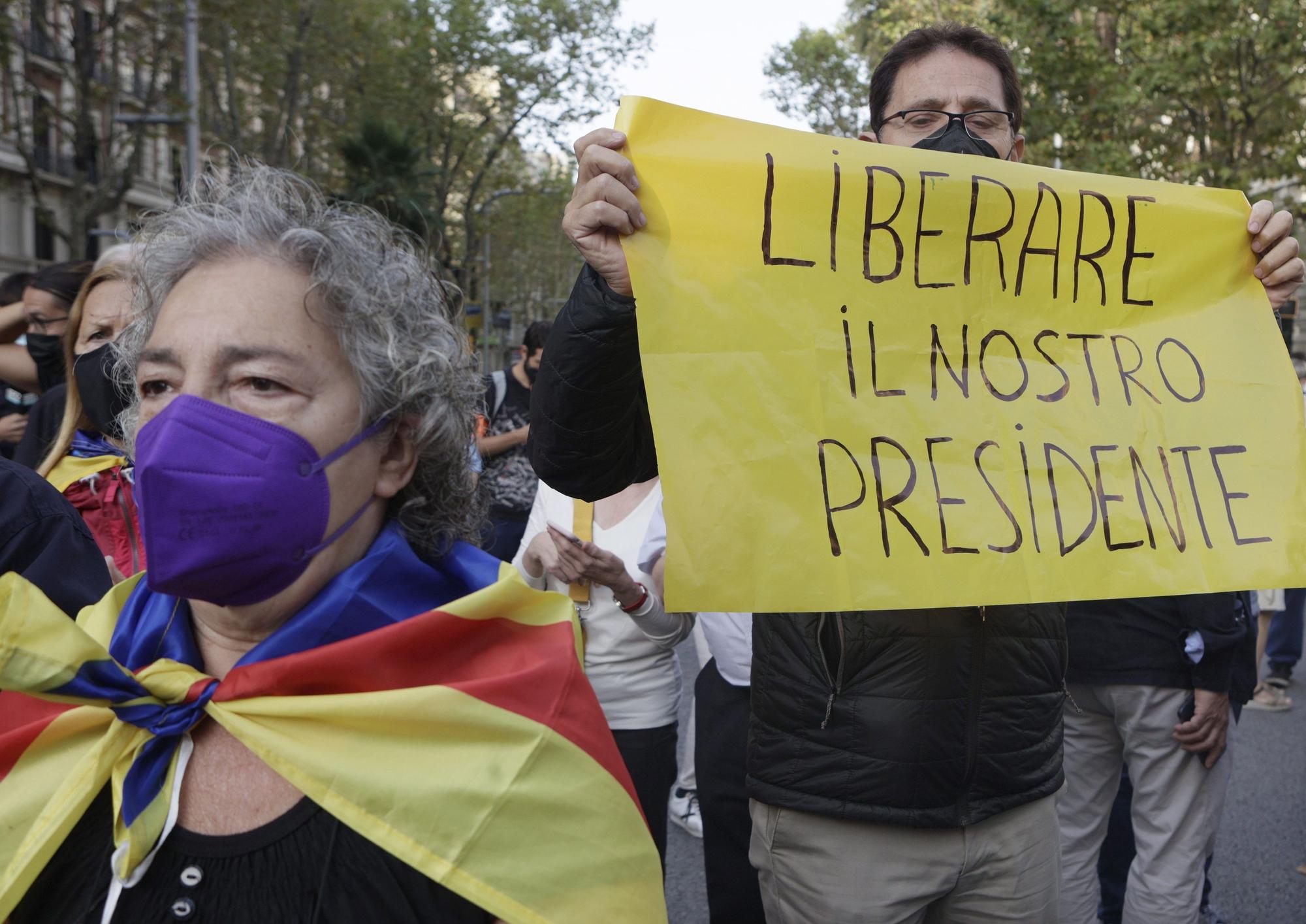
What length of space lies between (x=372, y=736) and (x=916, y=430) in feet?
2.95

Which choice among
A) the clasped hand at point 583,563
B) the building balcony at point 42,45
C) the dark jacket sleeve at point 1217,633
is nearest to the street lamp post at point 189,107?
the building balcony at point 42,45

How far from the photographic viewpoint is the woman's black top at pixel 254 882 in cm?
140

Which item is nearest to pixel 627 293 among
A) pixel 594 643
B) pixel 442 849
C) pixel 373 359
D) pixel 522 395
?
pixel 373 359

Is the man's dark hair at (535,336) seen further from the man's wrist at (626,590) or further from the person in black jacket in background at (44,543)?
the person in black jacket in background at (44,543)

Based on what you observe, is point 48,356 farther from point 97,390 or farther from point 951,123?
point 951,123

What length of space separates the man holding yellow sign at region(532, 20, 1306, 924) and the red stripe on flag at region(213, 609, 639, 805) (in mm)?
218

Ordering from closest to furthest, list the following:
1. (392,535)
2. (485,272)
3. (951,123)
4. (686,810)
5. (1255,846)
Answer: (392,535), (951,123), (1255,846), (686,810), (485,272)

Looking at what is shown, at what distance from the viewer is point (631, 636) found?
3443mm

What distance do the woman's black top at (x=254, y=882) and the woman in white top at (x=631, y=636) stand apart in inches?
73.3

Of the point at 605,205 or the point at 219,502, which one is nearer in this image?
the point at 219,502

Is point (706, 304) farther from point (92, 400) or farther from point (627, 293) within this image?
point (92, 400)

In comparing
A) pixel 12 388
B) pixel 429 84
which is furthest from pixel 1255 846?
pixel 429 84

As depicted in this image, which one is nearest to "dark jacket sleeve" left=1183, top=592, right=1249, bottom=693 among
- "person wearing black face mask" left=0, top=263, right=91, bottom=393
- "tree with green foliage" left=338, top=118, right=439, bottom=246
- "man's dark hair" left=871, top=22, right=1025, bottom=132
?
"man's dark hair" left=871, top=22, right=1025, bottom=132

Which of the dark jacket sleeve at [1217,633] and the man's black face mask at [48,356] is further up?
the man's black face mask at [48,356]
